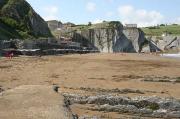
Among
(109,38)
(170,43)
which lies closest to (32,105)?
(109,38)

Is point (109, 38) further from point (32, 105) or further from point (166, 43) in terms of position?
point (32, 105)

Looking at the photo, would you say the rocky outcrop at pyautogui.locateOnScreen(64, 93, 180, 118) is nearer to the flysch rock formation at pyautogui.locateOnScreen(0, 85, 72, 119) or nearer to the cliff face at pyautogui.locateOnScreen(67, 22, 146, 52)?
the flysch rock formation at pyautogui.locateOnScreen(0, 85, 72, 119)

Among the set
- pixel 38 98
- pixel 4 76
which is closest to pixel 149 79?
pixel 4 76

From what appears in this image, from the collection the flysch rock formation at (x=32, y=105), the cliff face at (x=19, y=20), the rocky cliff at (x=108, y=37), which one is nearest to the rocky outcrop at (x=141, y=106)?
the flysch rock formation at (x=32, y=105)

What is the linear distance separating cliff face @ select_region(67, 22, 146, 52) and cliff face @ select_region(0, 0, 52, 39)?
48629 mm

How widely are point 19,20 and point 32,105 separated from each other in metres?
84.5

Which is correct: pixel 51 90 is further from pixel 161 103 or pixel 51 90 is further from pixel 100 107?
pixel 161 103

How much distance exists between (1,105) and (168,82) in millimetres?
18978

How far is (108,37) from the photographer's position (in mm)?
162625

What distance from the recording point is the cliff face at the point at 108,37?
162 meters

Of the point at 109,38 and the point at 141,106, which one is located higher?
the point at 109,38

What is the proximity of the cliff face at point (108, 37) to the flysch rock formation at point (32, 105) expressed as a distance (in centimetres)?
13599

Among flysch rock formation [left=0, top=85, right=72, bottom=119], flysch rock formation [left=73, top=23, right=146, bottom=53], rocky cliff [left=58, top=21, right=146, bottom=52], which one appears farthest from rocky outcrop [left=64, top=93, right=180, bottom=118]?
flysch rock formation [left=73, top=23, right=146, bottom=53]

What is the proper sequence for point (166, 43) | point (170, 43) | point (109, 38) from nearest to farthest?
1. point (109, 38)
2. point (170, 43)
3. point (166, 43)
